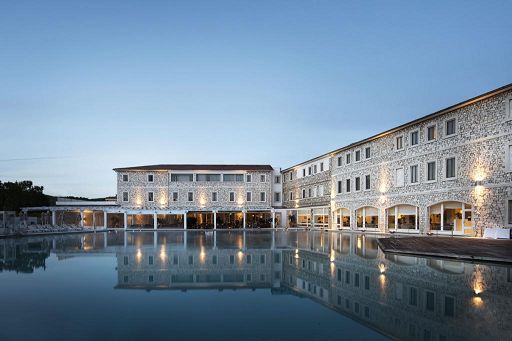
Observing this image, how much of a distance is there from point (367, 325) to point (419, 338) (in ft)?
2.57

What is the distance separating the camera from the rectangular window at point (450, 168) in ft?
75.9

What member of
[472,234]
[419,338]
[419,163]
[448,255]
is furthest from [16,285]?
[419,163]

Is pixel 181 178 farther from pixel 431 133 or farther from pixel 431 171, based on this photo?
pixel 431 133

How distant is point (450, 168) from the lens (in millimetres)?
23359

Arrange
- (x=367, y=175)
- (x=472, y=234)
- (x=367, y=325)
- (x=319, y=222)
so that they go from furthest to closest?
1. (x=319, y=222)
2. (x=367, y=175)
3. (x=472, y=234)
4. (x=367, y=325)

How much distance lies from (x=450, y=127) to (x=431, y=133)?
5.30 ft

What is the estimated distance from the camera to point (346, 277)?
995 centimetres

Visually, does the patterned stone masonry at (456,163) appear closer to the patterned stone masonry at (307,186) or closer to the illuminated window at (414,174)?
the illuminated window at (414,174)

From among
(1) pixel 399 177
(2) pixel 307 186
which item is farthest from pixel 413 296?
(2) pixel 307 186

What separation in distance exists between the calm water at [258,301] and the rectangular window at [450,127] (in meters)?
12.6

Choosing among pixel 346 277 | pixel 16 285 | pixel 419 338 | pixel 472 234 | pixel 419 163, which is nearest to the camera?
pixel 419 338

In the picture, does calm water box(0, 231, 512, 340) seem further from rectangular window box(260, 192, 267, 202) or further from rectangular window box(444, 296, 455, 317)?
rectangular window box(260, 192, 267, 202)

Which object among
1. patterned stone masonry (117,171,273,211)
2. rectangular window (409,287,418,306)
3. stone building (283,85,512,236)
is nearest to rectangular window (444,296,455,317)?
rectangular window (409,287,418,306)

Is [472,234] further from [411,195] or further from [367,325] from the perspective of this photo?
[367,325]
